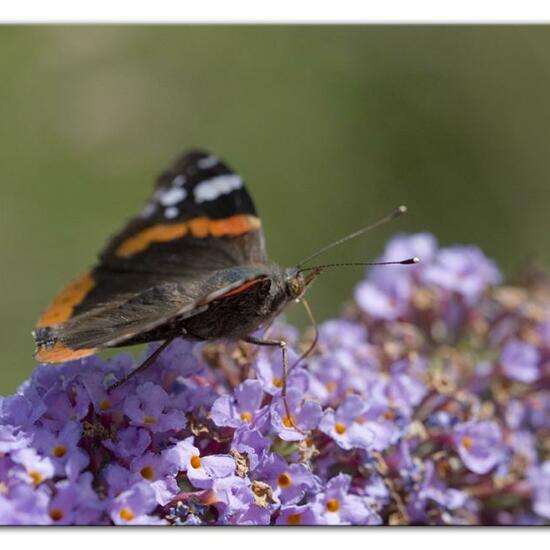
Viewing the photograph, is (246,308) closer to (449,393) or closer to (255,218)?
(255,218)

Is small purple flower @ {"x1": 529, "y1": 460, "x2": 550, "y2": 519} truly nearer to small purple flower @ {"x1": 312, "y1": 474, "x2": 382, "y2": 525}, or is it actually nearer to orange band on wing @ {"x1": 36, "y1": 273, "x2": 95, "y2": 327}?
small purple flower @ {"x1": 312, "y1": 474, "x2": 382, "y2": 525}

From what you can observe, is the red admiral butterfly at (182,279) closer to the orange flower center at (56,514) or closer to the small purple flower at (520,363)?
the orange flower center at (56,514)

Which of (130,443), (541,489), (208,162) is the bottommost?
(541,489)

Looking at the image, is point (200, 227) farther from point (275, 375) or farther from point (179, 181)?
point (275, 375)

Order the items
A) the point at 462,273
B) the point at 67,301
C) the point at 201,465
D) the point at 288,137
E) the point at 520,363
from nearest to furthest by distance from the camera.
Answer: the point at 201,465 → the point at 67,301 → the point at 520,363 → the point at 462,273 → the point at 288,137

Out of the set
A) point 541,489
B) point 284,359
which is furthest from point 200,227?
point 541,489

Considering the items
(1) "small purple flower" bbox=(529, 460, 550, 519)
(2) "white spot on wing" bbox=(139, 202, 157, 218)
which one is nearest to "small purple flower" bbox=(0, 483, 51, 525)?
(2) "white spot on wing" bbox=(139, 202, 157, 218)
